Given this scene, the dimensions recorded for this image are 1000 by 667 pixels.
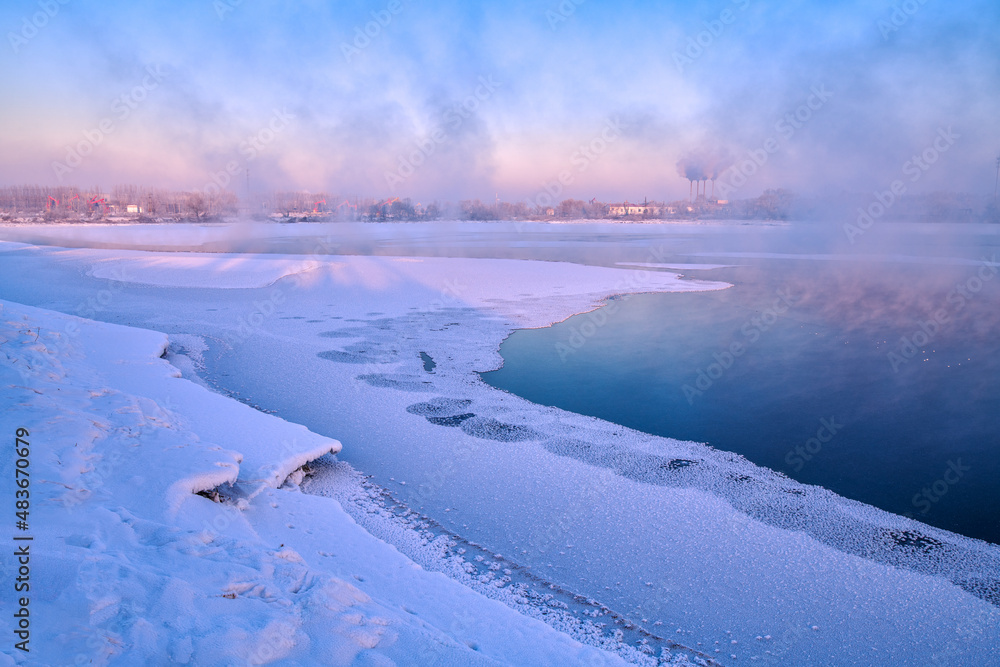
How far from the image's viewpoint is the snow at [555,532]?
2670 mm

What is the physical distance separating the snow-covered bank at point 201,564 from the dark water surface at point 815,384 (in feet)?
9.31

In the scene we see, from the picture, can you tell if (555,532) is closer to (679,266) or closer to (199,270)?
(199,270)

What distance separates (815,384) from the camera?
6469mm

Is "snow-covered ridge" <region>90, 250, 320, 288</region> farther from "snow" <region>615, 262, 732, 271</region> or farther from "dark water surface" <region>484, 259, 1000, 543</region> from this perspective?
"snow" <region>615, 262, 732, 271</region>

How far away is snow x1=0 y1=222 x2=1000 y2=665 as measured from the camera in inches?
105

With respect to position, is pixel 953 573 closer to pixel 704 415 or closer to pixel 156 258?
pixel 704 415

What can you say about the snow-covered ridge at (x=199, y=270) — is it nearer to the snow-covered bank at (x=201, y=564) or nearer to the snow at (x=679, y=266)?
the snow at (x=679, y=266)

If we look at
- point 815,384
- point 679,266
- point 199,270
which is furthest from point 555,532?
point 679,266

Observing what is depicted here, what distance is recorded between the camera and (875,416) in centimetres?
553

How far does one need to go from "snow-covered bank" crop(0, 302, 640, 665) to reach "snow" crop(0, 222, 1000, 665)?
0.02m

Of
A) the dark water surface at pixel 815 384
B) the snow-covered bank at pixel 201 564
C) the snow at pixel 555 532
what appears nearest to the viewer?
the snow-covered bank at pixel 201 564

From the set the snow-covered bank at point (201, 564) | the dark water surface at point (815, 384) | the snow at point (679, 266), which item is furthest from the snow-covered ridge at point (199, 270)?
the snow-covered bank at point (201, 564)

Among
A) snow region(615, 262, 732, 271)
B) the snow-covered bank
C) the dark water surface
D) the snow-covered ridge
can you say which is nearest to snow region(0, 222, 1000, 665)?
the snow-covered bank

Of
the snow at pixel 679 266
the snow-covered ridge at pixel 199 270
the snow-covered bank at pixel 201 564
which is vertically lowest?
the snow-covered bank at pixel 201 564
